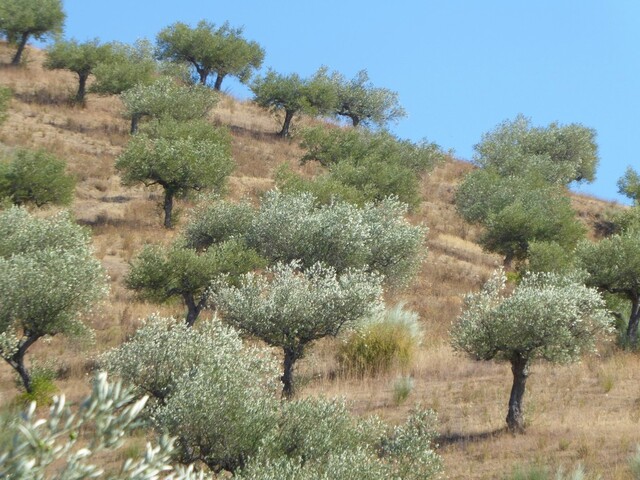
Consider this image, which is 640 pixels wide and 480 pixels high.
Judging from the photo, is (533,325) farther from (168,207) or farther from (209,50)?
(209,50)

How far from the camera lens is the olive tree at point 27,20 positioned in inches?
2613

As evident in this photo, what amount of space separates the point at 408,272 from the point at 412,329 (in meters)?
7.97

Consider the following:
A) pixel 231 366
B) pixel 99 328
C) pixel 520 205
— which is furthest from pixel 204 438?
pixel 520 205

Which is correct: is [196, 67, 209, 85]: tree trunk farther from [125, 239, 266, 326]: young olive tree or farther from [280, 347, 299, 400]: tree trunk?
[280, 347, 299, 400]: tree trunk

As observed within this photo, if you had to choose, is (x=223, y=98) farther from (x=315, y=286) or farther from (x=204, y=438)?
(x=204, y=438)

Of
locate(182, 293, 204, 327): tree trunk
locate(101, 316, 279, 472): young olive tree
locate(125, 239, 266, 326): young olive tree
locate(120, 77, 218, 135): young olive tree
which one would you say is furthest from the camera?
locate(120, 77, 218, 135): young olive tree

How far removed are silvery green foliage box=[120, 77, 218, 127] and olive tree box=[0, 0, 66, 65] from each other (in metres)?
12.5

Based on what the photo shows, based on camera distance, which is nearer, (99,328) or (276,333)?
(276,333)

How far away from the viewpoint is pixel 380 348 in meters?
27.3

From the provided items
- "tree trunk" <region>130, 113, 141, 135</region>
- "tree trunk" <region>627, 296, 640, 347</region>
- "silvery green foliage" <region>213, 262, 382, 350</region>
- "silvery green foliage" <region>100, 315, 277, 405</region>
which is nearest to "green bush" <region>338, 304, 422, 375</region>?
"silvery green foliage" <region>213, 262, 382, 350</region>

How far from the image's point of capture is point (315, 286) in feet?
78.1

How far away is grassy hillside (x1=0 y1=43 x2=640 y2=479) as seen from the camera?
19391 millimetres

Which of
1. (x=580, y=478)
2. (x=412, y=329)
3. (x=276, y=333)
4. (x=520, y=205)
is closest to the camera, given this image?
(x=580, y=478)

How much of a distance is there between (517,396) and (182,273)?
12.5 metres
